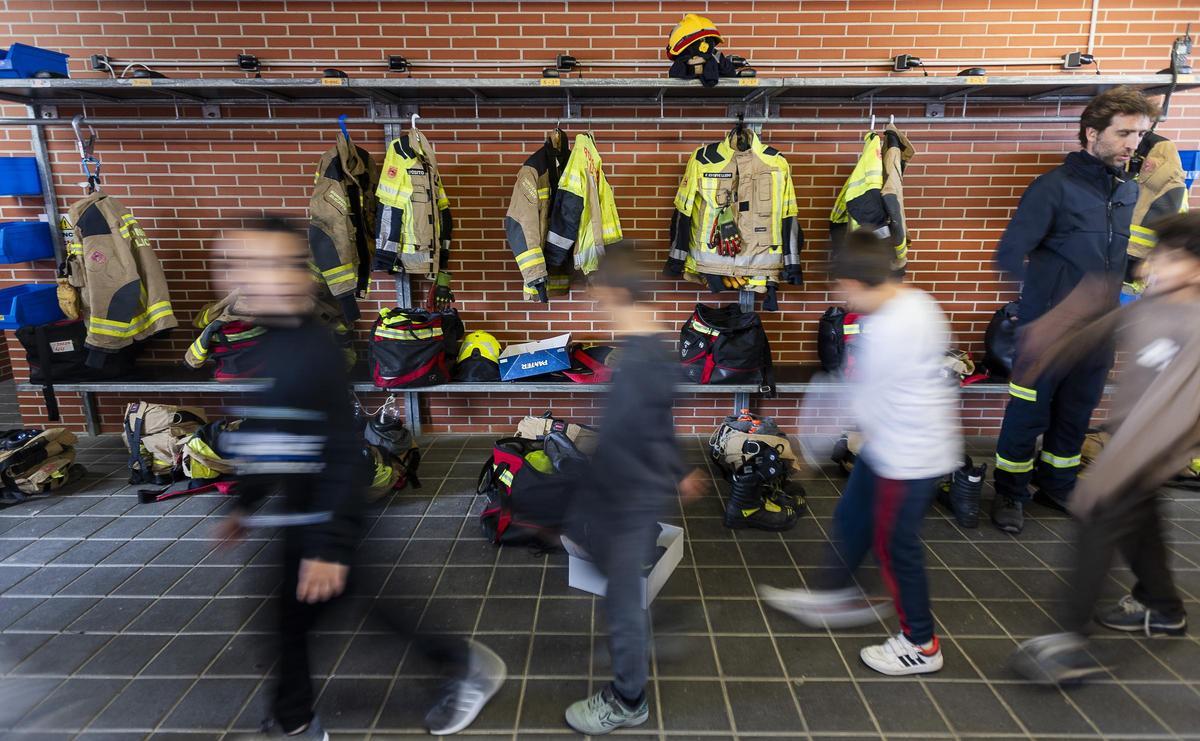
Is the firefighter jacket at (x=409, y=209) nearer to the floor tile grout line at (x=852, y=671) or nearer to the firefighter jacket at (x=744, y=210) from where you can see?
the firefighter jacket at (x=744, y=210)

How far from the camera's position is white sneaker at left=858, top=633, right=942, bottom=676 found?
2.54 m

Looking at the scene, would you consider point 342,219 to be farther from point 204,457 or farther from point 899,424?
point 899,424

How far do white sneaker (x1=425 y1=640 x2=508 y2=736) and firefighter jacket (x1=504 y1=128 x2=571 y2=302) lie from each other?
101 inches

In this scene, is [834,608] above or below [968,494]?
below

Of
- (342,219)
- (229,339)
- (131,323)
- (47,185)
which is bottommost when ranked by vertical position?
(229,339)

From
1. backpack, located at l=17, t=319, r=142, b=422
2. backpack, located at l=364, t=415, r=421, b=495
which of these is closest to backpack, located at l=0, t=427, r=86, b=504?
backpack, located at l=17, t=319, r=142, b=422

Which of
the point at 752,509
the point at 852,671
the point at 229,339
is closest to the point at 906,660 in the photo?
the point at 852,671

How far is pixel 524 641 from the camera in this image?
2787mm

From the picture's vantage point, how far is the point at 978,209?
4.93 meters

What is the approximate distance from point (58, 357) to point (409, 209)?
8.58ft

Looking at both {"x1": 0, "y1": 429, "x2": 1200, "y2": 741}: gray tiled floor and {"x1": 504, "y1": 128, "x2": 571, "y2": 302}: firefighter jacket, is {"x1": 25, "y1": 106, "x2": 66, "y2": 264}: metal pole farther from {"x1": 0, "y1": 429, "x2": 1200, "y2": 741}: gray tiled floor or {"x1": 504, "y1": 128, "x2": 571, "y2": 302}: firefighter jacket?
{"x1": 504, "y1": 128, "x2": 571, "y2": 302}: firefighter jacket

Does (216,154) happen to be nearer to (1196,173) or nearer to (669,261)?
(669,261)

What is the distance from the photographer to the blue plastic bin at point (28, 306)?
174 inches

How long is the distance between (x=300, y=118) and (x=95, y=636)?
3.51 m
